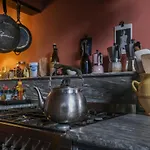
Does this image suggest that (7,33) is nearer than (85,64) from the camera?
No

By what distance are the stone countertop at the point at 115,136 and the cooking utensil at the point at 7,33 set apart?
4.45ft

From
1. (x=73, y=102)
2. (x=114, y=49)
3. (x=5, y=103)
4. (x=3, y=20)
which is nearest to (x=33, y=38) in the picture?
(x=3, y=20)

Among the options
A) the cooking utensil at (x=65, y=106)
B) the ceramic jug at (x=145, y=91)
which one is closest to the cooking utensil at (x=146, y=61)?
the ceramic jug at (x=145, y=91)

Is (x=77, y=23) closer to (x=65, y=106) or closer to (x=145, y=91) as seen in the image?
(x=145, y=91)

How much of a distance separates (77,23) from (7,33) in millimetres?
662

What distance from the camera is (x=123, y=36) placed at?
59.3 inches

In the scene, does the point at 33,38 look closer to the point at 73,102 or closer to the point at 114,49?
the point at 114,49

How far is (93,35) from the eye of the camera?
1681 millimetres

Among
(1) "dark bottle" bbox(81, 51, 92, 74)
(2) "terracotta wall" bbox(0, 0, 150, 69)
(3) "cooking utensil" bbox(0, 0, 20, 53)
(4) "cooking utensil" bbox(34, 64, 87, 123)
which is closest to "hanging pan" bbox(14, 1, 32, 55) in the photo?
(2) "terracotta wall" bbox(0, 0, 150, 69)

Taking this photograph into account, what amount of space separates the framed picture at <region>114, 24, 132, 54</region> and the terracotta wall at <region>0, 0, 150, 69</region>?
0.04 metres

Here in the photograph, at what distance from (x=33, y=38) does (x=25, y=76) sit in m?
0.41

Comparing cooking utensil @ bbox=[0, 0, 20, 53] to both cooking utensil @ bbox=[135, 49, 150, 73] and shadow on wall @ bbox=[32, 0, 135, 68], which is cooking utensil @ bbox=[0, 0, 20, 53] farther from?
cooking utensil @ bbox=[135, 49, 150, 73]

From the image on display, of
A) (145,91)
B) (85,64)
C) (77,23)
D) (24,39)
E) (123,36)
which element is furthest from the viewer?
(24,39)

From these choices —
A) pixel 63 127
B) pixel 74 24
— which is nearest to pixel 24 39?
pixel 74 24
